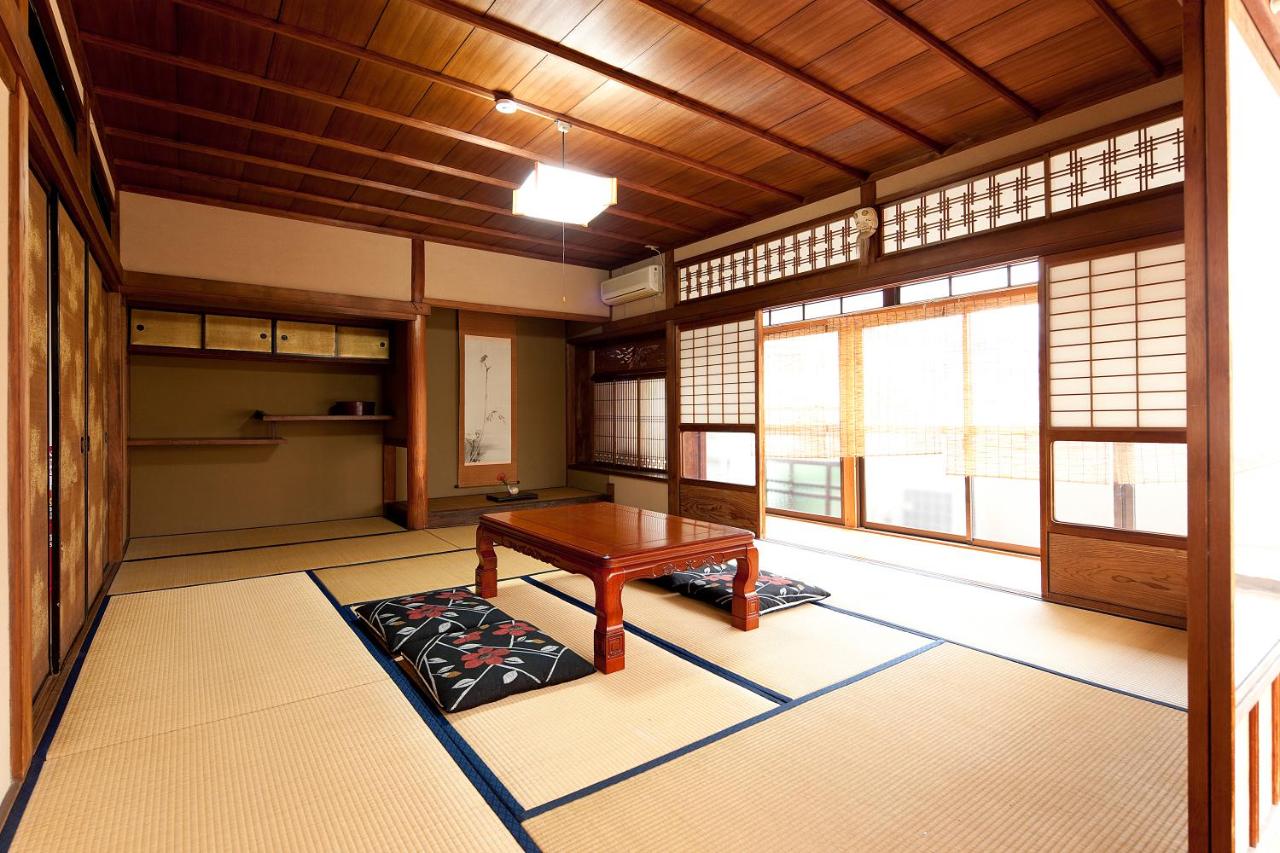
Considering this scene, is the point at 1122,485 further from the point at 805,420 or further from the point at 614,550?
the point at 805,420

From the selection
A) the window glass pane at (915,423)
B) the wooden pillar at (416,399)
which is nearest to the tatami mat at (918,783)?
the window glass pane at (915,423)

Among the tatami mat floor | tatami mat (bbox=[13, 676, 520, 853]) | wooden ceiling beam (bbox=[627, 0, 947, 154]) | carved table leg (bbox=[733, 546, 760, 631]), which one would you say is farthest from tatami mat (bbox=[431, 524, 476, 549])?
wooden ceiling beam (bbox=[627, 0, 947, 154])

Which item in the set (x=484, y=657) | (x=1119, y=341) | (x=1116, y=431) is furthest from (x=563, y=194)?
(x=1116, y=431)

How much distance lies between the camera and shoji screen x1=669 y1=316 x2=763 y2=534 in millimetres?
5355

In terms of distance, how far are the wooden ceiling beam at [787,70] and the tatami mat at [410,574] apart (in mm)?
3168

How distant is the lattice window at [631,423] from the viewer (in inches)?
261

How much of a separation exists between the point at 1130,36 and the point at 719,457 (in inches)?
155

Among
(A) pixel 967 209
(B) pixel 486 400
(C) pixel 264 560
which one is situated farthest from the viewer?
(B) pixel 486 400

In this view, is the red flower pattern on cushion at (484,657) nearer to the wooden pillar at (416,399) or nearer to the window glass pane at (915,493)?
the wooden pillar at (416,399)

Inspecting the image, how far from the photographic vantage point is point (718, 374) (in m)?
5.72

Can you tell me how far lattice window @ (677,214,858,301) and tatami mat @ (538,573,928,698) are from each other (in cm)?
268

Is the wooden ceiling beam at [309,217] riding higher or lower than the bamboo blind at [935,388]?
higher

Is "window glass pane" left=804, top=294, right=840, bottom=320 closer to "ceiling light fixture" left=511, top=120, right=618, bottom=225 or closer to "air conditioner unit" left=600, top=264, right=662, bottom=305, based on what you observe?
"air conditioner unit" left=600, top=264, right=662, bottom=305

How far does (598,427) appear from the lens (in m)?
7.48
